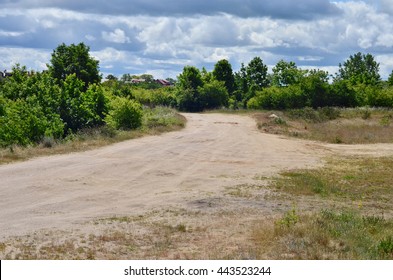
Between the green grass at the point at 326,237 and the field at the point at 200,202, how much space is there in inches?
0.9

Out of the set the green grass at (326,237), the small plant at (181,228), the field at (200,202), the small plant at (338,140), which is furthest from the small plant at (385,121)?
the small plant at (181,228)

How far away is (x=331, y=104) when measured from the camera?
64.6m

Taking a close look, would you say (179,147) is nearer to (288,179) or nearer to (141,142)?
(141,142)

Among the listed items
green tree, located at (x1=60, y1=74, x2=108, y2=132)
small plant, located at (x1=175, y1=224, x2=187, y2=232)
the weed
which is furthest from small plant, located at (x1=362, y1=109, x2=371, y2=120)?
the weed

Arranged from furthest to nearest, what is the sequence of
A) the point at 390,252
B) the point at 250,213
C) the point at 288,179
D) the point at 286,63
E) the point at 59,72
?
the point at 286,63, the point at 59,72, the point at 288,179, the point at 250,213, the point at 390,252

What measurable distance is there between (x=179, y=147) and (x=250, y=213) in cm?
1465

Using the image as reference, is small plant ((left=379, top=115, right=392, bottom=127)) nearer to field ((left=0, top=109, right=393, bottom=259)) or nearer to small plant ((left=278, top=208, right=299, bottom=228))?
field ((left=0, top=109, right=393, bottom=259))

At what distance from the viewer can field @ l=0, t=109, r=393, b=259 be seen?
10.5 meters

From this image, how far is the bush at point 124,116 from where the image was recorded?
1423 inches

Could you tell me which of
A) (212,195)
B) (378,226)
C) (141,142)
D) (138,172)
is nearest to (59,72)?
(141,142)

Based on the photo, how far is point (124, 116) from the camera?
119 ft

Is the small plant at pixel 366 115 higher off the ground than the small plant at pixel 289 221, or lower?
lower

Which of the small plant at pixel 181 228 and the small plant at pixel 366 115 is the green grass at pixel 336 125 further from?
the small plant at pixel 181 228

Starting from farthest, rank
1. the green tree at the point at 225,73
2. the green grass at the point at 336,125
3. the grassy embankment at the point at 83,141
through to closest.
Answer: the green tree at the point at 225,73 < the green grass at the point at 336,125 < the grassy embankment at the point at 83,141
